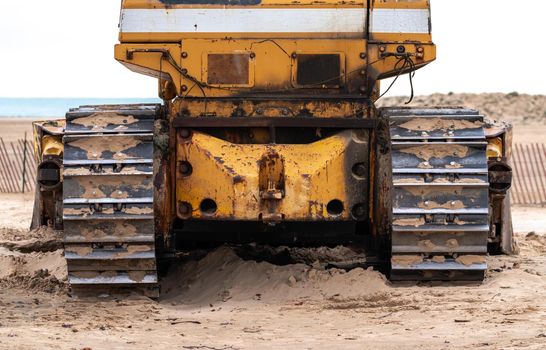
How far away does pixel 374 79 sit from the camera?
11.2 metres

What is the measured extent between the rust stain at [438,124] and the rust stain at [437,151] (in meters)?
0.21

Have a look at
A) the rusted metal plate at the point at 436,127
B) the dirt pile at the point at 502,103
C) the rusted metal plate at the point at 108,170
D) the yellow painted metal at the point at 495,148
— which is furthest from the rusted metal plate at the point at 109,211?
the dirt pile at the point at 502,103

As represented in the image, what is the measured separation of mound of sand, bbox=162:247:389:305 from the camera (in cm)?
1068

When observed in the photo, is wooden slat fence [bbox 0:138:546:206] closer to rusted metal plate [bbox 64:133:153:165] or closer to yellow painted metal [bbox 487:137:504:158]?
yellow painted metal [bbox 487:137:504:158]

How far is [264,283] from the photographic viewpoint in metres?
11.0

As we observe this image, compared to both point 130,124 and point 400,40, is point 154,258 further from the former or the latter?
point 400,40

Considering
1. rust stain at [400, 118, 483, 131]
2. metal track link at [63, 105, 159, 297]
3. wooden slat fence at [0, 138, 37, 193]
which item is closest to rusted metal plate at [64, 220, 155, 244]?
metal track link at [63, 105, 159, 297]

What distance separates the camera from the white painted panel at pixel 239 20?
11.2m

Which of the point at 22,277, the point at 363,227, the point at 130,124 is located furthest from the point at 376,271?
the point at 22,277

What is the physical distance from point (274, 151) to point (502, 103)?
54129 mm

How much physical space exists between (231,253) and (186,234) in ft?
2.40

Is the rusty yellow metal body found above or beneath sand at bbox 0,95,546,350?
above

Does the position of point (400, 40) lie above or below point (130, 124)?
above

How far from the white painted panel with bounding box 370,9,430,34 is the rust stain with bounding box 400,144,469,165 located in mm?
1239
